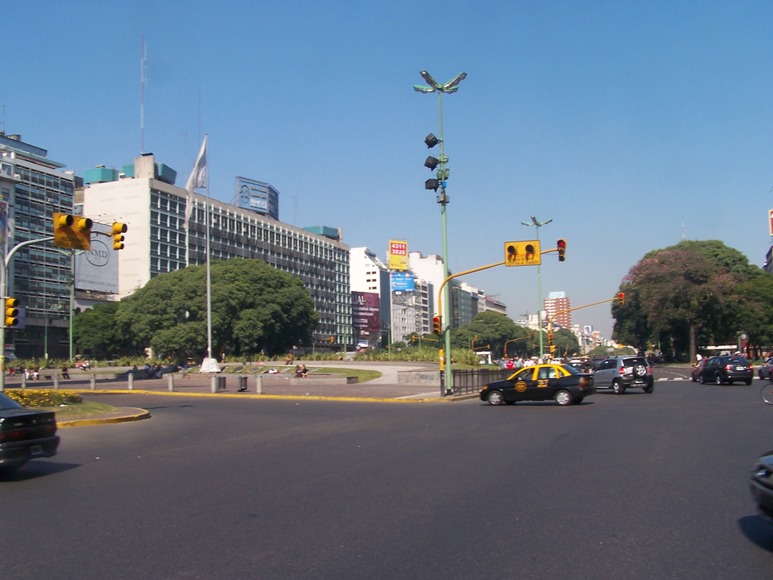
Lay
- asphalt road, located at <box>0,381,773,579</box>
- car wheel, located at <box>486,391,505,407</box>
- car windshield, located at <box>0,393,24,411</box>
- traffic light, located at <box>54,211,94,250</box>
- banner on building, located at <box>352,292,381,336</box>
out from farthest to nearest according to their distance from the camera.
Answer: banner on building, located at <box>352,292,381,336</box>
car wheel, located at <box>486,391,505,407</box>
traffic light, located at <box>54,211,94,250</box>
car windshield, located at <box>0,393,24,411</box>
asphalt road, located at <box>0,381,773,579</box>

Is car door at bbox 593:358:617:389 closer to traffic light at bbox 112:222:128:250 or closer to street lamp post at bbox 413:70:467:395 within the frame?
street lamp post at bbox 413:70:467:395

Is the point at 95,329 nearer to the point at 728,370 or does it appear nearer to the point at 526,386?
the point at 728,370

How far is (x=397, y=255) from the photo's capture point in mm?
142500

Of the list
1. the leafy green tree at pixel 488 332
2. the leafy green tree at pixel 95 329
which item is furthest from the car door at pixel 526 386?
the leafy green tree at pixel 488 332

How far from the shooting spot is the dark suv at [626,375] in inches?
1324

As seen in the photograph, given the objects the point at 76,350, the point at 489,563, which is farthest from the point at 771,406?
the point at 76,350

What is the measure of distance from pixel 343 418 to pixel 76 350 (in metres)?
89.1

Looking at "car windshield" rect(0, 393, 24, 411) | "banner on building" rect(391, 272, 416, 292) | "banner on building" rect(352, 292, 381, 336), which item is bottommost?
"car windshield" rect(0, 393, 24, 411)

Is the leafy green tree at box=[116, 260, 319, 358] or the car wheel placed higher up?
the leafy green tree at box=[116, 260, 319, 358]

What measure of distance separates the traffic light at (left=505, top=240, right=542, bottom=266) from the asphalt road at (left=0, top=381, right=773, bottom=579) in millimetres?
11064

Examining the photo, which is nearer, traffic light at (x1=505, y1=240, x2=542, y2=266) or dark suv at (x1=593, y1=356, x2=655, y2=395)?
traffic light at (x1=505, y1=240, x2=542, y2=266)

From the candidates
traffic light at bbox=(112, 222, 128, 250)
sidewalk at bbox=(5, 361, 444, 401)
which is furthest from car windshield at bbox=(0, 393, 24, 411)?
sidewalk at bbox=(5, 361, 444, 401)

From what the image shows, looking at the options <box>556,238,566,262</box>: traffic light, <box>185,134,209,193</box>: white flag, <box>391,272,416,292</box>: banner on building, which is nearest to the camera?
<box>556,238,566,262</box>: traffic light

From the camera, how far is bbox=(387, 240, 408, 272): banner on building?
140 metres
